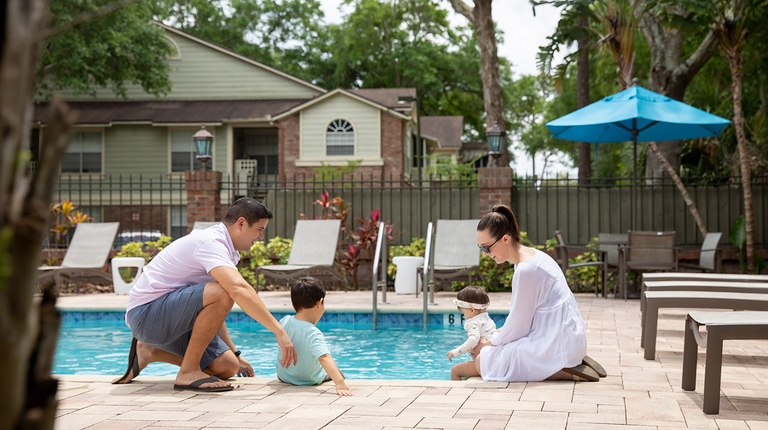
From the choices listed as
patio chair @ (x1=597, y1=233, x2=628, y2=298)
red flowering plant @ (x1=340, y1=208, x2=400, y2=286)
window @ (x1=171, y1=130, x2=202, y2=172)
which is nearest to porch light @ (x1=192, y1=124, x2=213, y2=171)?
red flowering plant @ (x1=340, y1=208, x2=400, y2=286)

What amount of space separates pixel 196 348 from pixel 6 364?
9.13 feet

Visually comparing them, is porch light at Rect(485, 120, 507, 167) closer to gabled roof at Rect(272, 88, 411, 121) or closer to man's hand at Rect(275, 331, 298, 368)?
man's hand at Rect(275, 331, 298, 368)

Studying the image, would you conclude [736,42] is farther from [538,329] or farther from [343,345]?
[538,329]

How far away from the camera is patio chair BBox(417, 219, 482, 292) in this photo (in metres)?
8.83

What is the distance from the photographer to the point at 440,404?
10.1ft

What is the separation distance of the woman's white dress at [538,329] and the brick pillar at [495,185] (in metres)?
7.01

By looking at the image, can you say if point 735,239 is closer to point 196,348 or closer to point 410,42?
point 196,348

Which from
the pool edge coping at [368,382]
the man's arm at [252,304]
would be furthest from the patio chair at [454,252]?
the man's arm at [252,304]

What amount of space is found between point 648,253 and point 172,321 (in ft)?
21.9

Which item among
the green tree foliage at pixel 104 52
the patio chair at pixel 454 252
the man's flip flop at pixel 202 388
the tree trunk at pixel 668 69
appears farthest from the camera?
the green tree foliage at pixel 104 52

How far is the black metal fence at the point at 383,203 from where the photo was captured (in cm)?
1130

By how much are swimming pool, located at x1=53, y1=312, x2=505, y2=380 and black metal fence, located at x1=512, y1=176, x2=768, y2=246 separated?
4.06 metres

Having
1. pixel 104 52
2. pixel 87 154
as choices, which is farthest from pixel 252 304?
pixel 87 154

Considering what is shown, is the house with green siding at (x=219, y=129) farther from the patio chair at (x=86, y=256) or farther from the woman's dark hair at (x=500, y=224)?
the woman's dark hair at (x=500, y=224)
